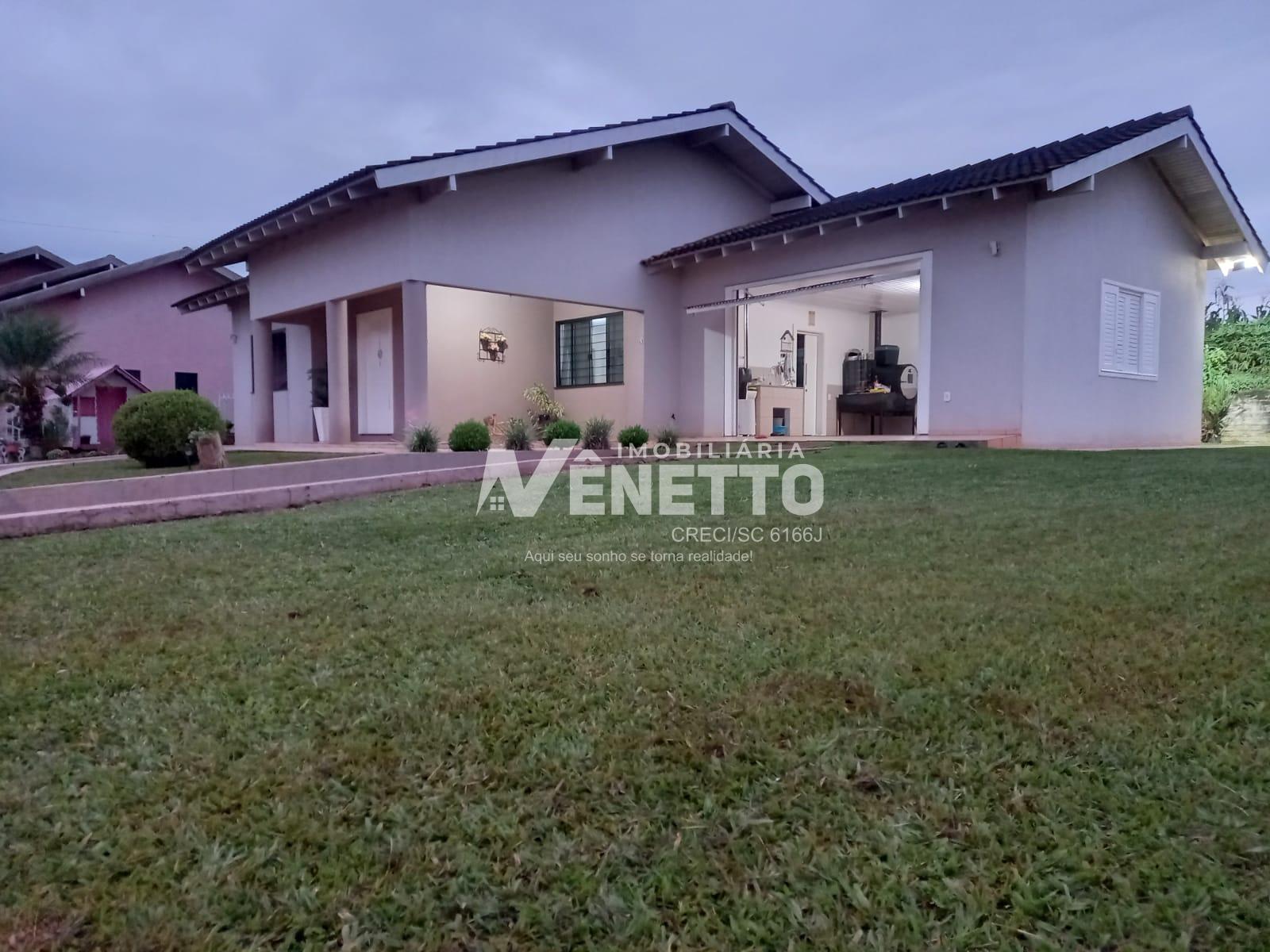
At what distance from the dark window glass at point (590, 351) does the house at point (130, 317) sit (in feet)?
33.8

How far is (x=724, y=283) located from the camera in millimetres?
12930

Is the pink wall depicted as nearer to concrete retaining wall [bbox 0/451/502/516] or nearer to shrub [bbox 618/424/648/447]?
concrete retaining wall [bbox 0/451/502/516]

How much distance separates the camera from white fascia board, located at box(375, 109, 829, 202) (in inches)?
371

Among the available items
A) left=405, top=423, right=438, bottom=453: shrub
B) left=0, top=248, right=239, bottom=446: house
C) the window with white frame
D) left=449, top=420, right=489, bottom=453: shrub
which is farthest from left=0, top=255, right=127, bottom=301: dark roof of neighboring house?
the window with white frame

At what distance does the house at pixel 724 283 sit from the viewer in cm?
981

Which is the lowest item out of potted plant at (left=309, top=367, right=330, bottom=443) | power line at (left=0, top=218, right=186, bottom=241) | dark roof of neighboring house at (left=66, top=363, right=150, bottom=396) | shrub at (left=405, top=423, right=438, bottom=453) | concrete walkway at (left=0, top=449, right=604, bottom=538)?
concrete walkway at (left=0, top=449, right=604, bottom=538)

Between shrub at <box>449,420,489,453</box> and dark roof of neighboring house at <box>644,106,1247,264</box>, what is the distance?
206 inches

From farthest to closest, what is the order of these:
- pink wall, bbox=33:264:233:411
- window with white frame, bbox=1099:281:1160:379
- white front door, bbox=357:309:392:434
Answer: pink wall, bbox=33:264:233:411
white front door, bbox=357:309:392:434
window with white frame, bbox=1099:281:1160:379

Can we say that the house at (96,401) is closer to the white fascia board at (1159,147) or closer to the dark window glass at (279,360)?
the dark window glass at (279,360)

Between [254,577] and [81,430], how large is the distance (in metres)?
18.8

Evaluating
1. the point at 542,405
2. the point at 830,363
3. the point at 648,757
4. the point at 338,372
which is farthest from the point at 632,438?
the point at 648,757

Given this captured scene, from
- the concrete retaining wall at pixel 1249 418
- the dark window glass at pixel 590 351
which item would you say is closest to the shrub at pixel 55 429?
the dark window glass at pixel 590 351

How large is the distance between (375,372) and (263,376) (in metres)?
2.15

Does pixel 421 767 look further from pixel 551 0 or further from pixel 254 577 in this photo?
pixel 551 0
